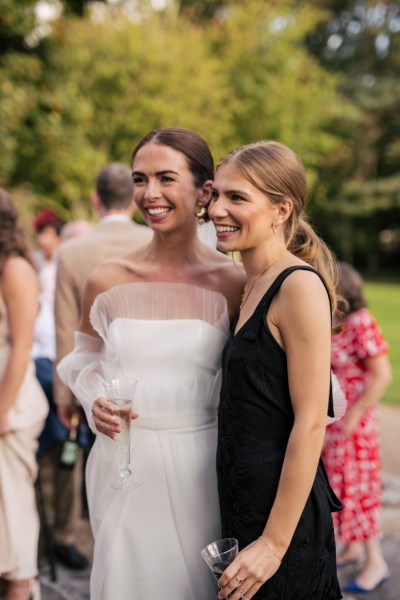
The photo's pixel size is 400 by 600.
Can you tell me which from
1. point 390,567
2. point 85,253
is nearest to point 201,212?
point 85,253

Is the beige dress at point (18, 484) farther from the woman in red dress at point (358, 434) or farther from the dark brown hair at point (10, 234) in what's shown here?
the woman in red dress at point (358, 434)

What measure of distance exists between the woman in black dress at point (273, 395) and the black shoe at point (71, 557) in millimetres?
2665

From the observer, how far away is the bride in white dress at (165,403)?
7.79ft

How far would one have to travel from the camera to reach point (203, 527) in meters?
2.37

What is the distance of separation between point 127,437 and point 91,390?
1.58ft

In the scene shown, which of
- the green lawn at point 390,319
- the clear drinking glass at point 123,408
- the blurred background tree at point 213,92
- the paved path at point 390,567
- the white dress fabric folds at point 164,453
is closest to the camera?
the clear drinking glass at point 123,408

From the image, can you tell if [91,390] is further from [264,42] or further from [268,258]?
[264,42]

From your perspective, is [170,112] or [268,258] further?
[170,112]

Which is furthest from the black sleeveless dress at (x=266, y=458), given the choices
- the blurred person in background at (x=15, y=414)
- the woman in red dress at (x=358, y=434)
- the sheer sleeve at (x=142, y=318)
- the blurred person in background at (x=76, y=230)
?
the blurred person in background at (x=76, y=230)

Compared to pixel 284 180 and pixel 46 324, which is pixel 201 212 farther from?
pixel 46 324

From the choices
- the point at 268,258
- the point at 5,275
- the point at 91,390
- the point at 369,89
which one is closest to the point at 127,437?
the point at 91,390

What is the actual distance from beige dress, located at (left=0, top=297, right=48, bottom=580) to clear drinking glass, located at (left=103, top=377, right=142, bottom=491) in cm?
146

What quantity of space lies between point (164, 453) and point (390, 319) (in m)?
16.8

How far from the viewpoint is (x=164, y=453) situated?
94.5 inches
